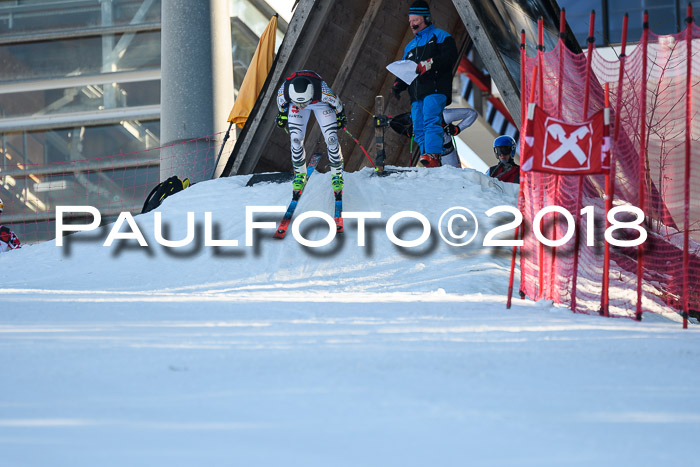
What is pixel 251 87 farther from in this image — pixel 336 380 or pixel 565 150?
pixel 336 380

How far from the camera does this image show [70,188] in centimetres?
2303

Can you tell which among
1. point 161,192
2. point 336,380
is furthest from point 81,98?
point 336,380

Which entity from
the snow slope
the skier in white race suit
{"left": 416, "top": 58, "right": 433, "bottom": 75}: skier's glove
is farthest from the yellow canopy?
the snow slope

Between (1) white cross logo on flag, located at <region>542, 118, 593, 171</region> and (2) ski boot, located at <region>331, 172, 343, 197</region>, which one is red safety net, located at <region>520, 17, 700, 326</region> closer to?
(1) white cross logo on flag, located at <region>542, 118, 593, 171</region>

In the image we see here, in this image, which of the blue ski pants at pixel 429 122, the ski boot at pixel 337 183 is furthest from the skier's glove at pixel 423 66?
the ski boot at pixel 337 183

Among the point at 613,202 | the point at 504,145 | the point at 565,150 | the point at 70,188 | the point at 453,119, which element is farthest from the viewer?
the point at 70,188

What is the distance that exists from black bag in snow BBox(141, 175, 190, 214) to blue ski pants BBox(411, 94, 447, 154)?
3775 mm

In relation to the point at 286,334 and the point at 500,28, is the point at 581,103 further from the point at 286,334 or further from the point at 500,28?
the point at 286,334

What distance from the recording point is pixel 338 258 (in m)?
9.39

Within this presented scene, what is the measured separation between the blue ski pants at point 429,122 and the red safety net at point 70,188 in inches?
→ 485

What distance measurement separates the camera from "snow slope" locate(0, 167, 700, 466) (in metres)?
2.79

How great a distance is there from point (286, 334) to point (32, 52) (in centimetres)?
2105

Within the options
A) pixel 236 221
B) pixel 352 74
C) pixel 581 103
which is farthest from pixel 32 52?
pixel 581 103

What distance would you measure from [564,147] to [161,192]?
783 centimetres
